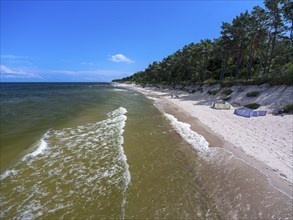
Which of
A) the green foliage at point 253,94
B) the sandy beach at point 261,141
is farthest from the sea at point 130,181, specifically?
the green foliage at point 253,94

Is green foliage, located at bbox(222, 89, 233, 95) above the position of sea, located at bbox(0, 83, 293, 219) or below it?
above

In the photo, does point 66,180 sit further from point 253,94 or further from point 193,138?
point 253,94

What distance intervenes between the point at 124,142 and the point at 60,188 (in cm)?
497

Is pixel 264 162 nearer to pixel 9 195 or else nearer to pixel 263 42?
pixel 9 195

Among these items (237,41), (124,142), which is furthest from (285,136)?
(237,41)

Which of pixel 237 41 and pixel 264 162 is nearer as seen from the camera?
pixel 264 162

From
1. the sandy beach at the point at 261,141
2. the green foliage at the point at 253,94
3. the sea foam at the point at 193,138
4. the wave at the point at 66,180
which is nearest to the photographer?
the wave at the point at 66,180

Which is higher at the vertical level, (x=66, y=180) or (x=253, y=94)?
(x=253, y=94)

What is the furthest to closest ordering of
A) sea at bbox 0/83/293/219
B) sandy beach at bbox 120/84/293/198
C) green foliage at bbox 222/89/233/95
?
green foliage at bbox 222/89/233/95, sandy beach at bbox 120/84/293/198, sea at bbox 0/83/293/219

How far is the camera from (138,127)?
1435cm

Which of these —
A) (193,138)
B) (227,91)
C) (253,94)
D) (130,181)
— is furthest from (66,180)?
(227,91)

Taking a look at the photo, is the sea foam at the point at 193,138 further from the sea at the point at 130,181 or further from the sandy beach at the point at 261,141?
the sandy beach at the point at 261,141

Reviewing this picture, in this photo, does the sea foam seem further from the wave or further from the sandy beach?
the wave

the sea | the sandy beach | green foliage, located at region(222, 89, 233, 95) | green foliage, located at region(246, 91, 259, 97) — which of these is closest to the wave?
the sea
